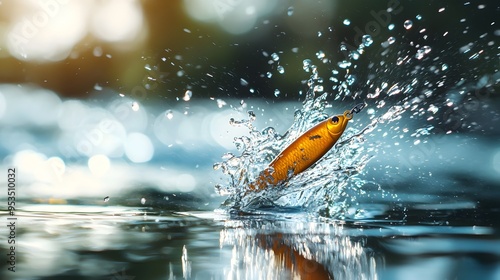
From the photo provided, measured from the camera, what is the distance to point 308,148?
7.14ft

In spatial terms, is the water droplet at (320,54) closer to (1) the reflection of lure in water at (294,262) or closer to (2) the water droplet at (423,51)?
(2) the water droplet at (423,51)

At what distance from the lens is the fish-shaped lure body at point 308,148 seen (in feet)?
6.98

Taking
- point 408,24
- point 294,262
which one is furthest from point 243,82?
point 294,262

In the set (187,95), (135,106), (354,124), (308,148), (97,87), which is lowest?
(308,148)

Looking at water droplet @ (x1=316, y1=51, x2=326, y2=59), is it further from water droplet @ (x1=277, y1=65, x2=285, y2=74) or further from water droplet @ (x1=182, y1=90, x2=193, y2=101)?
water droplet @ (x1=182, y1=90, x2=193, y2=101)

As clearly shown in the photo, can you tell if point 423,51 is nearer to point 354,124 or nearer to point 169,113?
point 354,124

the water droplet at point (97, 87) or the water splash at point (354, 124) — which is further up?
the water droplet at point (97, 87)

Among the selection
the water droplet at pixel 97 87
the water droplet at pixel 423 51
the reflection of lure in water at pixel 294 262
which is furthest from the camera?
the water droplet at pixel 97 87

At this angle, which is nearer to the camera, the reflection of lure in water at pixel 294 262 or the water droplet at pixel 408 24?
the reflection of lure in water at pixel 294 262

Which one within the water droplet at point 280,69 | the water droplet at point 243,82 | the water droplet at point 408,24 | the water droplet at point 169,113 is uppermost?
the water droplet at point 408,24

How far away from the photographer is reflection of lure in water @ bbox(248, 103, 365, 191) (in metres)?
2.13

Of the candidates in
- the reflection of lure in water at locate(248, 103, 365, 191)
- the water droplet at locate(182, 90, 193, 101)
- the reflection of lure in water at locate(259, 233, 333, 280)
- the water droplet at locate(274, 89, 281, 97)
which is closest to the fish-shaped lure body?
the reflection of lure in water at locate(248, 103, 365, 191)

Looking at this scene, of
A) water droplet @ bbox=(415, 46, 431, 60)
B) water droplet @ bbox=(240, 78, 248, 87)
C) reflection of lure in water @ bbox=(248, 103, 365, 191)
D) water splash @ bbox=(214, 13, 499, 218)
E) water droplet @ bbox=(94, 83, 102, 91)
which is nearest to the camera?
reflection of lure in water @ bbox=(248, 103, 365, 191)

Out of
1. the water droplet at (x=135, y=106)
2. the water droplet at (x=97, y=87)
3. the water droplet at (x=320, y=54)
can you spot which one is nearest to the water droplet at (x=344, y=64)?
the water droplet at (x=320, y=54)
